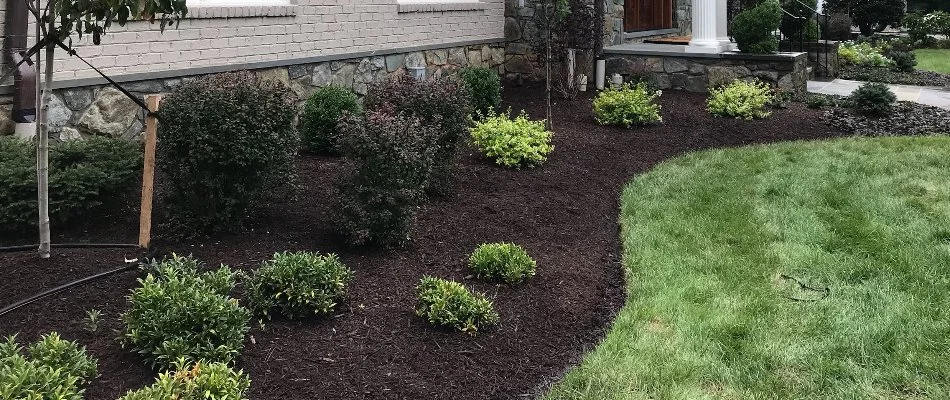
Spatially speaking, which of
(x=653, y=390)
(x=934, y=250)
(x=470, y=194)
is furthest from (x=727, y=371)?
(x=470, y=194)

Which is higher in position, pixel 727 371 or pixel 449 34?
pixel 449 34

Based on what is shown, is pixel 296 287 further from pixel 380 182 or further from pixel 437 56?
pixel 437 56

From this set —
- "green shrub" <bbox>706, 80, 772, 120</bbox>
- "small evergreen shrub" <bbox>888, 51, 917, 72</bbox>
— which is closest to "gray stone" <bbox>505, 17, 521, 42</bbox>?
"green shrub" <bbox>706, 80, 772, 120</bbox>

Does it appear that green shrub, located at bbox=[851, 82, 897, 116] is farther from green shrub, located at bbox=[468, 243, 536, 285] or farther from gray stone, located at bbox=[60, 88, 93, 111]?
gray stone, located at bbox=[60, 88, 93, 111]

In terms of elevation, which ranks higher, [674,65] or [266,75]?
[674,65]

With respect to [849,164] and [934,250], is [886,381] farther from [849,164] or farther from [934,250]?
[849,164]

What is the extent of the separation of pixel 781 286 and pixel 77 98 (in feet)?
15.7

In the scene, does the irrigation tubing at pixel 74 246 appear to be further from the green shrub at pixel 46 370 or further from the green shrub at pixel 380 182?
the green shrub at pixel 380 182

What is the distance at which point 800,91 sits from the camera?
1040 cm

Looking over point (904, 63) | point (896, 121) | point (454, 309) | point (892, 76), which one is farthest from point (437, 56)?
point (904, 63)

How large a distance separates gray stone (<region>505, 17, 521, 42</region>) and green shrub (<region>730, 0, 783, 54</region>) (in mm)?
2934

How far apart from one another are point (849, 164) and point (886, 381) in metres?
4.24

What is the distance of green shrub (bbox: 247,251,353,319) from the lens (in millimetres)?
3434

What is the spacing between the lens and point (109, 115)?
18.9 feet
